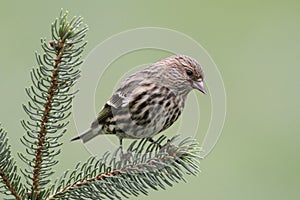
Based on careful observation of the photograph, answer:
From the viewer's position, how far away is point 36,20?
5141mm

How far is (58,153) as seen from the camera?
6.07 ft

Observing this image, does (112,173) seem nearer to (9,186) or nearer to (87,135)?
(9,186)

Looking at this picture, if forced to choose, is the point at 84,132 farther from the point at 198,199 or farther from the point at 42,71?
the point at 198,199

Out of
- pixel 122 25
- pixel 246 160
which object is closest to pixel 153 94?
pixel 246 160

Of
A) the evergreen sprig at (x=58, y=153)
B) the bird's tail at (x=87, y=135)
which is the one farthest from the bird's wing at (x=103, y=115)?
the evergreen sprig at (x=58, y=153)

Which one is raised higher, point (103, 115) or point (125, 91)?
point (125, 91)

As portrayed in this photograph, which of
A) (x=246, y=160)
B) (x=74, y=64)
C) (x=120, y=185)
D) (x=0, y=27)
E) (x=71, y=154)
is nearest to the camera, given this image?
(x=74, y=64)

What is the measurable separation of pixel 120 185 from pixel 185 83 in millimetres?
919

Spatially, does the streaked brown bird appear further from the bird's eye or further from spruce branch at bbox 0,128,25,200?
spruce branch at bbox 0,128,25,200

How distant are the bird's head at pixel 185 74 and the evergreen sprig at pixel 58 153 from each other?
0.67m

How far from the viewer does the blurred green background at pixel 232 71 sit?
3.88m

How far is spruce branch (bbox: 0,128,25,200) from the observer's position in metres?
1.89

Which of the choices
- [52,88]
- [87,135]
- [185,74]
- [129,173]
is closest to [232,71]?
[185,74]

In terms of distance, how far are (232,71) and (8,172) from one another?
309 cm
